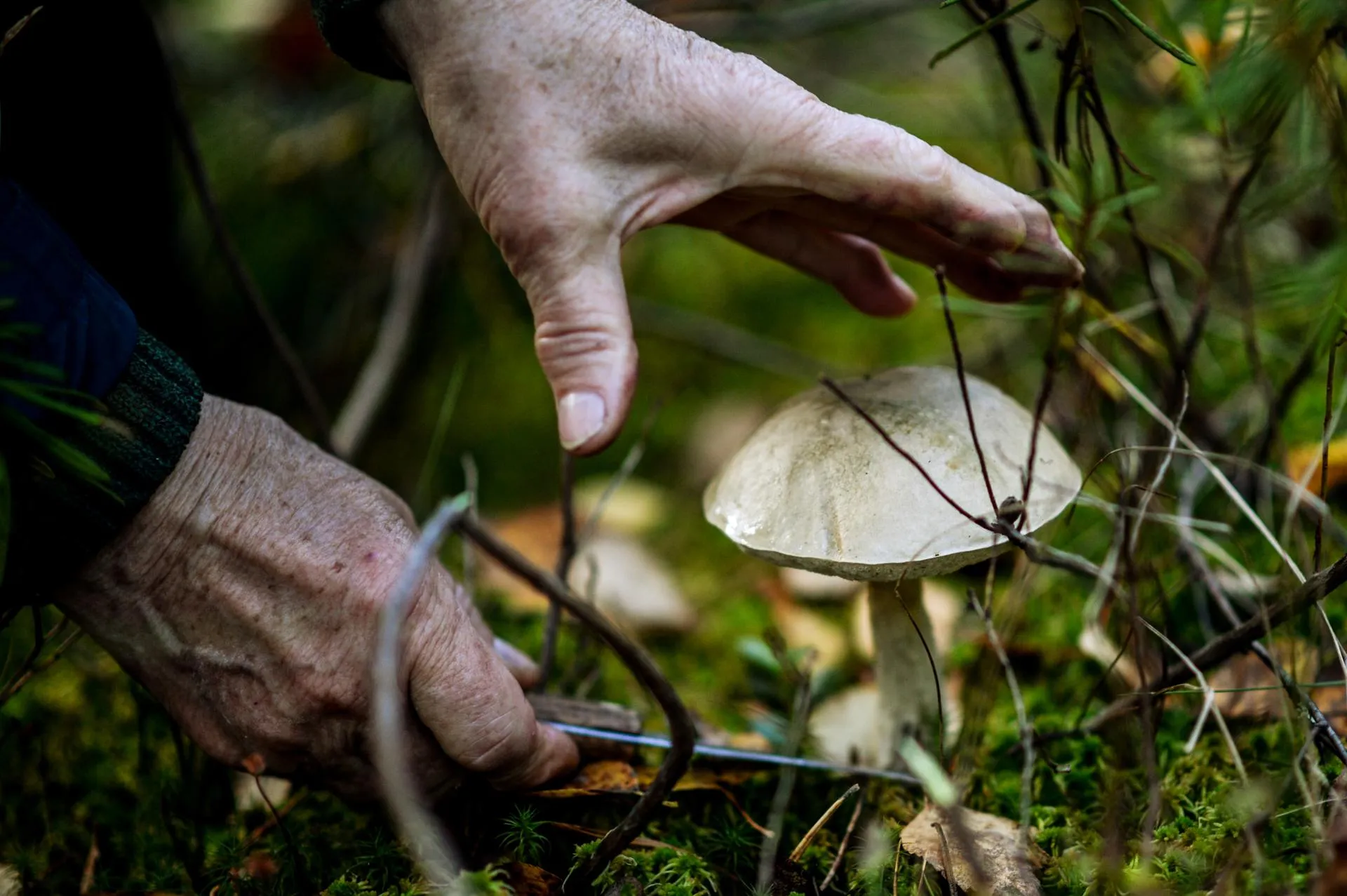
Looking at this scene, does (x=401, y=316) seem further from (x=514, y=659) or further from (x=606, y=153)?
(x=606, y=153)

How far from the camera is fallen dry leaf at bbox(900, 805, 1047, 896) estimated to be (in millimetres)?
1161

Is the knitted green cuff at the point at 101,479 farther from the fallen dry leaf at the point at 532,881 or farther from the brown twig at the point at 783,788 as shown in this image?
the brown twig at the point at 783,788

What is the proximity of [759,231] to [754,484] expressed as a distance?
1.80 feet

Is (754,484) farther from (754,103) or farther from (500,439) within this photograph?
(500,439)

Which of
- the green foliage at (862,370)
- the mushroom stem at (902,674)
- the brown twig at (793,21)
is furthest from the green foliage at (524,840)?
the brown twig at (793,21)

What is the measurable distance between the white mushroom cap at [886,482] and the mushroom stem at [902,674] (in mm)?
265

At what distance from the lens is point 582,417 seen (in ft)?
3.82

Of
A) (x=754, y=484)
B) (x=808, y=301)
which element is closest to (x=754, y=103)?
(x=754, y=484)

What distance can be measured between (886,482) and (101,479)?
101cm

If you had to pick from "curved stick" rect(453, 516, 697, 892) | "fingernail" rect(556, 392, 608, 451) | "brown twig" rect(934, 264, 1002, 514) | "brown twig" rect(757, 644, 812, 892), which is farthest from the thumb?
"brown twig" rect(757, 644, 812, 892)

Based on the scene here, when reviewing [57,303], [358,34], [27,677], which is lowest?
[27,677]

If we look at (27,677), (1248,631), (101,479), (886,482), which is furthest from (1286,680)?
(27,677)

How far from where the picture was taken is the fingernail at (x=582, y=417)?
1158mm

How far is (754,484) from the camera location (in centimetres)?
132
